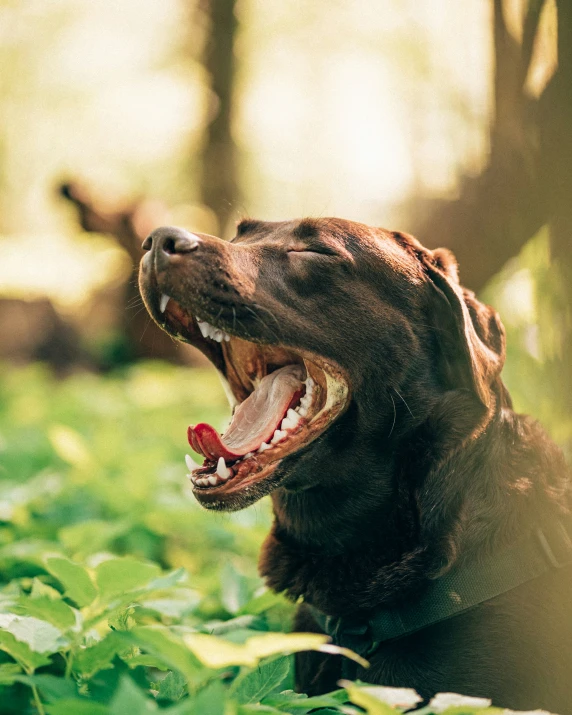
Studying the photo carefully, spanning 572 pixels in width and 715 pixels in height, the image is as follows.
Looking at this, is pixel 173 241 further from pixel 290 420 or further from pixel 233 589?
pixel 233 589

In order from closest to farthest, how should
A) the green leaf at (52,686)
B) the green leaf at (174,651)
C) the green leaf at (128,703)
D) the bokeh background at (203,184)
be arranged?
the green leaf at (128,703), the green leaf at (174,651), the green leaf at (52,686), the bokeh background at (203,184)

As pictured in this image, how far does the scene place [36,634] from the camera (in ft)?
5.61

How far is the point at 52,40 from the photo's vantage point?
1802 cm

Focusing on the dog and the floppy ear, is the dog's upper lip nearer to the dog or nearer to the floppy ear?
the dog

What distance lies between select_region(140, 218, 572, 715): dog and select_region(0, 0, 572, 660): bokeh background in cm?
34

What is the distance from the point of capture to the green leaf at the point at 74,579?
6.21 ft

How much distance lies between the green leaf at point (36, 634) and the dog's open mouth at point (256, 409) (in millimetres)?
770

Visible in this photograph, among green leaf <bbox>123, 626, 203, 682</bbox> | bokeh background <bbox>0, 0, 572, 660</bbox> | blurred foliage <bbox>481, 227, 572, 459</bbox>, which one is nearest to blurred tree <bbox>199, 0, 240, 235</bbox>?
bokeh background <bbox>0, 0, 572, 660</bbox>

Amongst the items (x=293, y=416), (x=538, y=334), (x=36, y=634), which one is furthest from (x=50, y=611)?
(x=538, y=334)

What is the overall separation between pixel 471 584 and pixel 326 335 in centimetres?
91

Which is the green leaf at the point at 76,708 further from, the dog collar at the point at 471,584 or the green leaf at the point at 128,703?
the dog collar at the point at 471,584

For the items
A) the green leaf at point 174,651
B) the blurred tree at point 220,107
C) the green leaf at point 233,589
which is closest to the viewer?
the green leaf at point 174,651

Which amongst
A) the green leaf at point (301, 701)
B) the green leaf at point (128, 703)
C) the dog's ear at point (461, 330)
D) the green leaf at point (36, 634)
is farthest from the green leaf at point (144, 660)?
the dog's ear at point (461, 330)

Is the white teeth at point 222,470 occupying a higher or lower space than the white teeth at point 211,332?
lower
